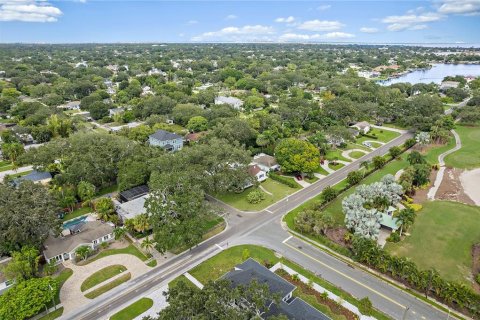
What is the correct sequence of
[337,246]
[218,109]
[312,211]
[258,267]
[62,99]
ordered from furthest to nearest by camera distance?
Answer: [62,99] < [218,109] < [312,211] < [337,246] < [258,267]

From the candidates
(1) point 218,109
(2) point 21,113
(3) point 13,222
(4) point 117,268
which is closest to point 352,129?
(1) point 218,109

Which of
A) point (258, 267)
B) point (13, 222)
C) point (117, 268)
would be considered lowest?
point (117, 268)

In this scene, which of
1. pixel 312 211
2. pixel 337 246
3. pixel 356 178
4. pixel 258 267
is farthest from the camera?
pixel 356 178

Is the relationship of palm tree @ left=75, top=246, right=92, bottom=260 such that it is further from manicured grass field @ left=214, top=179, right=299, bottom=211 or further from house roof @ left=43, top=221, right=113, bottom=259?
manicured grass field @ left=214, top=179, right=299, bottom=211

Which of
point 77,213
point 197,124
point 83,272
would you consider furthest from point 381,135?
point 83,272

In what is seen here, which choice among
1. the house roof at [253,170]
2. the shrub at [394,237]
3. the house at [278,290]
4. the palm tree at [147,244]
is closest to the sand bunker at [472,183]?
the shrub at [394,237]

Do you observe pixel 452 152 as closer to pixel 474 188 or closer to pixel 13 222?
pixel 474 188

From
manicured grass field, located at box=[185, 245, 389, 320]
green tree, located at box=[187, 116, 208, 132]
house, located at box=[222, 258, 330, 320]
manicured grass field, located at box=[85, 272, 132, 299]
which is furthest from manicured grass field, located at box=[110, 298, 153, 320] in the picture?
green tree, located at box=[187, 116, 208, 132]
